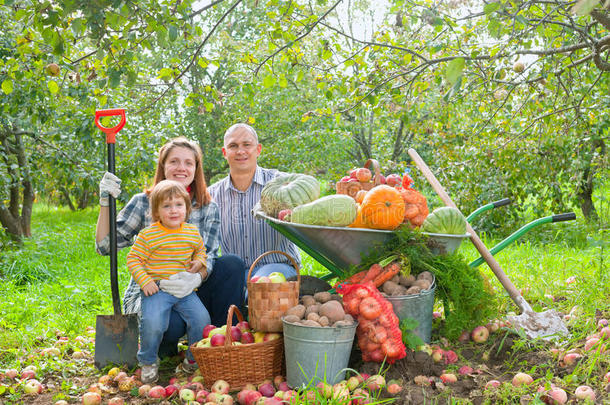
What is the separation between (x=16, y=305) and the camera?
4621 millimetres

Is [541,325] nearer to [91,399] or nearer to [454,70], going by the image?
[454,70]

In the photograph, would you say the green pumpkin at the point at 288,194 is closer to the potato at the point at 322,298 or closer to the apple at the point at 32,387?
the potato at the point at 322,298

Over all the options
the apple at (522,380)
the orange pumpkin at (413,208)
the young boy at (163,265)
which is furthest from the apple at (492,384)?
the young boy at (163,265)

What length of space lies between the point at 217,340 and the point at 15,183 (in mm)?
4806

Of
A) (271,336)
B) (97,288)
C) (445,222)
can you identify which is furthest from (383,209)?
(97,288)

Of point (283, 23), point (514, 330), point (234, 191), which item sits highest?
point (283, 23)

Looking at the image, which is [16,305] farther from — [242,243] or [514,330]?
[514,330]

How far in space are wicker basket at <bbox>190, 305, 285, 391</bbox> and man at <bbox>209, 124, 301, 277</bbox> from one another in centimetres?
99

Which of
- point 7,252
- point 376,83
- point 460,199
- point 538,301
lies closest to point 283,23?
point 376,83

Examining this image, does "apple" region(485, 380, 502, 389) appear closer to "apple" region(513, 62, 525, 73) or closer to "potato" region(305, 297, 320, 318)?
"potato" region(305, 297, 320, 318)

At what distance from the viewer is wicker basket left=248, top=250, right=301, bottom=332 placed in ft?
9.13

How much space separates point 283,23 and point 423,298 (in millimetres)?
1988

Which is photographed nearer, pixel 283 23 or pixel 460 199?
pixel 283 23

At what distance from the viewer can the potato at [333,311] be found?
265 cm
